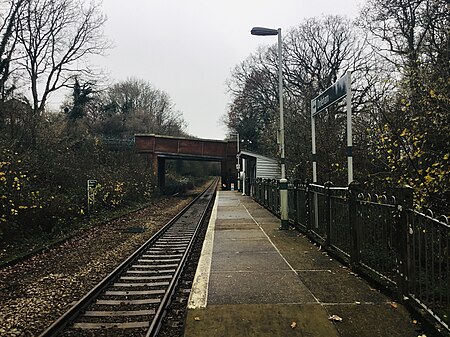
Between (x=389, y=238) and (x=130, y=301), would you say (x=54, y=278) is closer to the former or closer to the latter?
(x=130, y=301)

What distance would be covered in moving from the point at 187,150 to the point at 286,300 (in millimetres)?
38549

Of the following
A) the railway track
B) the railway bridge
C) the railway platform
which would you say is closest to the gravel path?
the railway track

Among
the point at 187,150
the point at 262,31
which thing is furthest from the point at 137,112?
the point at 262,31

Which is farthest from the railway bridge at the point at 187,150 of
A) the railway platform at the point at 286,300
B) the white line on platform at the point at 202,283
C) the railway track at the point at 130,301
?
the railway platform at the point at 286,300

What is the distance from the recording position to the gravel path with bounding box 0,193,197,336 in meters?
5.54

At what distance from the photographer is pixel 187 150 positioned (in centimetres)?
4303

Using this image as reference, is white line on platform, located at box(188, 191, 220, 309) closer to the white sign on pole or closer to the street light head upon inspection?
the white sign on pole

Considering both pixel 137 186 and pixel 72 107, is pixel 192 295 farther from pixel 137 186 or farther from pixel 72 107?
pixel 72 107

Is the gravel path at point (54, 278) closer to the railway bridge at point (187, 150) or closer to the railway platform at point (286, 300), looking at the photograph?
the railway platform at point (286, 300)

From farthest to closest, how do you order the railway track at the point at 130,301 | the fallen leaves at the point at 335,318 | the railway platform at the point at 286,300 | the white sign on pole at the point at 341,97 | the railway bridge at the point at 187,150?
the railway bridge at the point at 187,150, the white sign on pole at the point at 341,97, the railway track at the point at 130,301, the fallen leaves at the point at 335,318, the railway platform at the point at 286,300

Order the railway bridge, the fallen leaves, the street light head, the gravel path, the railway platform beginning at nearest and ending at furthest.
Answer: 1. the railway platform
2. the fallen leaves
3. the gravel path
4. the street light head
5. the railway bridge

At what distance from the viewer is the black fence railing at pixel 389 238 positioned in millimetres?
4156

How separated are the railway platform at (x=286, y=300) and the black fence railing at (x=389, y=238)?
279 mm

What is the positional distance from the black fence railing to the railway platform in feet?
0.92
